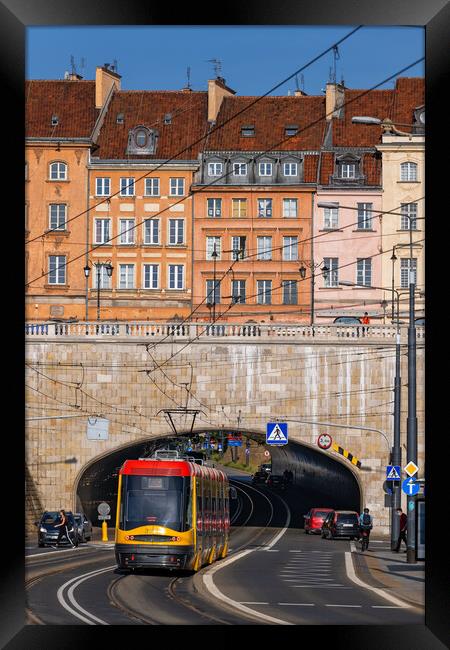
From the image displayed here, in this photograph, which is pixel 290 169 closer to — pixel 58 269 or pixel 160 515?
pixel 58 269

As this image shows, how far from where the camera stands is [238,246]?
2923 inches

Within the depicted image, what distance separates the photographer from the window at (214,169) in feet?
253

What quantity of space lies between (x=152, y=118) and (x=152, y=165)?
423 centimetres

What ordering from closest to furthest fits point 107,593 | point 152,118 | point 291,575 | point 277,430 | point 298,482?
point 107,593 → point 291,575 → point 277,430 → point 152,118 → point 298,482

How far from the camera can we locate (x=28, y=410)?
60094mm

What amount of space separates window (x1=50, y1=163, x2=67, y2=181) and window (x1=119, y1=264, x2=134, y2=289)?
5337mm

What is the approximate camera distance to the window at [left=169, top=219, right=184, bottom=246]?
74.4m

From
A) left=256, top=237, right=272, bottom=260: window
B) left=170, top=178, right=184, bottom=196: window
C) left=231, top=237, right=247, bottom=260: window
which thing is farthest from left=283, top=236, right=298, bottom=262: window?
left=170, top=178, right=184, bottom=196: window

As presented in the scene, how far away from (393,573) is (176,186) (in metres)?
45.7

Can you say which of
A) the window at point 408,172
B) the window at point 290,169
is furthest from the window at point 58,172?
the window at point 408,172

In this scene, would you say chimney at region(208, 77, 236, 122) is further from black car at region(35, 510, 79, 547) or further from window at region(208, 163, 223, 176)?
black car at region(35, 510, 79, 547)

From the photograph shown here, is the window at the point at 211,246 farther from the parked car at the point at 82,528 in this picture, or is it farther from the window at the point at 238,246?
the parked car at the point at 82,528
